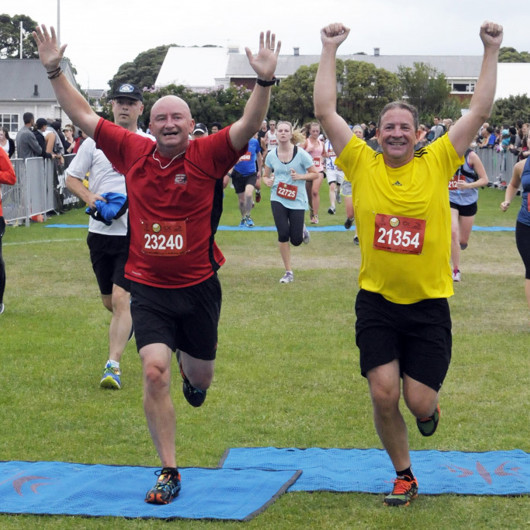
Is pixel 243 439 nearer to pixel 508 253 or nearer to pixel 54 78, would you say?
pixel 54 78

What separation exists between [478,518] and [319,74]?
2.54 meters

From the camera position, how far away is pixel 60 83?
5820 mm

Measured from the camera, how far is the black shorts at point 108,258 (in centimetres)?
806

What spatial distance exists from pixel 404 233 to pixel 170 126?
142 cm

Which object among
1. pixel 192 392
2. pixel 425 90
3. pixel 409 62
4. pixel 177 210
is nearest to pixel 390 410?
pixel 192 392

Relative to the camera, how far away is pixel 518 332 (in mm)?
10375

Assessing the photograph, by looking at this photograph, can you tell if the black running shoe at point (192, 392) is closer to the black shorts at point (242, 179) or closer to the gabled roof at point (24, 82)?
the black shorts at point (242, 179)

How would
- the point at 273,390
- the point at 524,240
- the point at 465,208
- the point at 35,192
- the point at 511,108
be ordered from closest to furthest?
the point at 273,390, the point at 524,240, the point at 465,208, the point at 35,192, the point at 511,108

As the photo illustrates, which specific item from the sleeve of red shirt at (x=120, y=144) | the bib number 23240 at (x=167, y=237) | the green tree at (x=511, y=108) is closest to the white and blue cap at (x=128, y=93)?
the sleeve of red shirt at (x=120, y=144)

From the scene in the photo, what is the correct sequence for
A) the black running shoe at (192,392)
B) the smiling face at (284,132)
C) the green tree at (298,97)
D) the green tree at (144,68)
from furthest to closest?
the green tree at (144,68)
the green tree at (298,97)
the smiling face at (284,132)
the black running shoe at (192,392)

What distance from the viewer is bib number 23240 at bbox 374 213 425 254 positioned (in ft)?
17.3

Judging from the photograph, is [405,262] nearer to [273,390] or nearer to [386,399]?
[386,399]

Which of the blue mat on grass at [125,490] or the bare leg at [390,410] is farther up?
the bare leg at [390,410]

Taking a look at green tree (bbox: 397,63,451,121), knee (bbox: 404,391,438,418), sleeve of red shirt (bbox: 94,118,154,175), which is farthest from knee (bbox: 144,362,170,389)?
green tree (bbox: 397,63,451,121)
